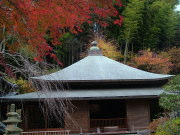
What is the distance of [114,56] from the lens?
74.9 ft

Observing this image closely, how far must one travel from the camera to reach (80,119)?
11.1m

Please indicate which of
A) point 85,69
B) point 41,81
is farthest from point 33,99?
point 41,81

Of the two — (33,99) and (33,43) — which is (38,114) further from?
(33,43)

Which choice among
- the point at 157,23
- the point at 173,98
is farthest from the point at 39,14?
the point at 157,23

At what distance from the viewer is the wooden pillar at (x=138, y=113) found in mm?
11312

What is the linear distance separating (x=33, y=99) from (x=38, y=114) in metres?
1.93

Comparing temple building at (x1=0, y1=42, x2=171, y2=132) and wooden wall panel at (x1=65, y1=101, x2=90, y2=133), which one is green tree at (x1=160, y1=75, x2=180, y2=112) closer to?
temple building at (x1=0, y1=42, x2=171, y2=132)

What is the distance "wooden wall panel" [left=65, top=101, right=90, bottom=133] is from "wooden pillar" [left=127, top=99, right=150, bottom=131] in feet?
6.92

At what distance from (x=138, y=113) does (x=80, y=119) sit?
115 inches

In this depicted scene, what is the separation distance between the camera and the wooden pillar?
11.3m

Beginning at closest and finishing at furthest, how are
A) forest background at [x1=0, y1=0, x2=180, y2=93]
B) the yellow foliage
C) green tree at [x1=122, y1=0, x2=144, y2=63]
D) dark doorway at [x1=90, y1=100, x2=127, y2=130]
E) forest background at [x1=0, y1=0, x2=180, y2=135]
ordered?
forest background at [x1=0, y1=0, x2=180, y2=135] < forest background at [x1=0, y1=0, x2=180, y2=93] < dark doorway at [x1=90, y1=100, x2=127, y2=130] < green tree at [x1=122, y1=0, x2=144, y2=63] < the yellow foliage

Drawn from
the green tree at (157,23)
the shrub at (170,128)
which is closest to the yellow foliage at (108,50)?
the green tree at (157,23)

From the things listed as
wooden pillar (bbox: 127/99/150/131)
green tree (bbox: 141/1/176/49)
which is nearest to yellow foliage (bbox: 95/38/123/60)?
green tree (bbox: 141/1/176/49)

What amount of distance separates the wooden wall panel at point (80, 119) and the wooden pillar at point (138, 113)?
6.92 ft
